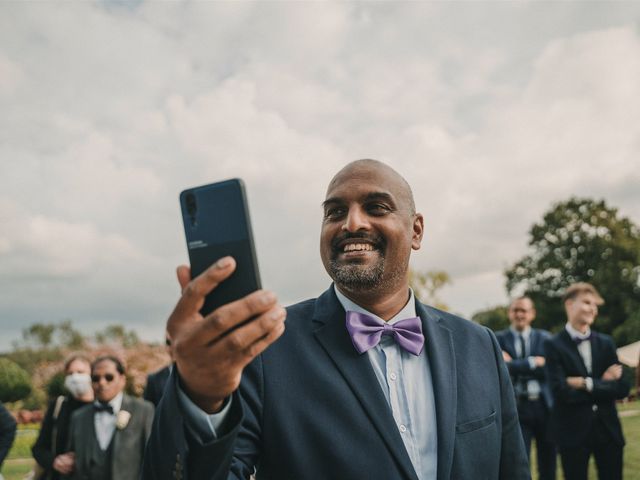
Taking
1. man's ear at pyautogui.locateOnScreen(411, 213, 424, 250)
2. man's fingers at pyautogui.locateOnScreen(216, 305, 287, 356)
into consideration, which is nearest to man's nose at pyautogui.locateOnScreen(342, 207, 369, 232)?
man's ear at pyautogui.locateOnScreen(411, 213, 424, 250)

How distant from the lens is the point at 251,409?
7.67 feet

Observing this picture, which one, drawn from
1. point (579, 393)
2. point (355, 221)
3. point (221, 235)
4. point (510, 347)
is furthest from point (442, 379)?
point (510, 347)

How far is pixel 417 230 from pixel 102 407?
4885mm

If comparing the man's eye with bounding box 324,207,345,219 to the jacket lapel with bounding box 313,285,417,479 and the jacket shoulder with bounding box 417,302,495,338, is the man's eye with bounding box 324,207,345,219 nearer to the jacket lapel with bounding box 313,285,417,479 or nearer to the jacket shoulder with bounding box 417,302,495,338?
the jacket lapel with bounding box 313,285,417,479

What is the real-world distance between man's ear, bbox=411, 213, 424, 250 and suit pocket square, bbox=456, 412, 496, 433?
934mm

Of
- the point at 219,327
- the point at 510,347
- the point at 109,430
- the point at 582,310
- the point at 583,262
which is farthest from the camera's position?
the point at 583,262

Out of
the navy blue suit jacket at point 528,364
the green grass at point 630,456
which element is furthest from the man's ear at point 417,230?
the green grass at point 630,456

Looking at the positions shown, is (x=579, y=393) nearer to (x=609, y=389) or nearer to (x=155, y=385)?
(x=609, y=389)

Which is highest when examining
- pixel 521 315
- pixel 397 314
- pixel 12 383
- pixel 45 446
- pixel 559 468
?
pixel 12 383

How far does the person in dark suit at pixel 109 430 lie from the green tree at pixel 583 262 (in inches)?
1481

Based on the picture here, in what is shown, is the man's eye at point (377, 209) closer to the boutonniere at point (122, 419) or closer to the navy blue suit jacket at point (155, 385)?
the boutonniere at point (122, 419)

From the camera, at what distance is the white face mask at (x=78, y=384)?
23.3 feet

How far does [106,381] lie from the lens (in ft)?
21.8

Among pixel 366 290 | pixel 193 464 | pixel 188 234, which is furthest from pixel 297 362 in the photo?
pixel 188 234
